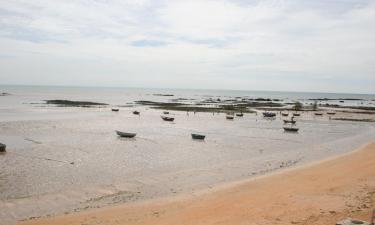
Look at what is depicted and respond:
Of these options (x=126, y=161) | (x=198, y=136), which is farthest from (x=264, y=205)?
(x=198, y=136)

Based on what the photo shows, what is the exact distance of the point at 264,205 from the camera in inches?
589

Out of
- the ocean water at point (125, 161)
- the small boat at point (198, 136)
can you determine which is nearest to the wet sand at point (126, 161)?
Result: the ocean water at point (125, 161)

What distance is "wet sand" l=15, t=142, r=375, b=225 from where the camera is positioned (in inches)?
519

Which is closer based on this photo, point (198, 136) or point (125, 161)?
point (125, 161)

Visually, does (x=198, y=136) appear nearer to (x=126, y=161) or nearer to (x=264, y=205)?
(x=126, y=161)

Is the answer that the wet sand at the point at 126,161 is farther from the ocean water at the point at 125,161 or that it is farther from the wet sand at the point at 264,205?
the wet sand at the point at 264,205

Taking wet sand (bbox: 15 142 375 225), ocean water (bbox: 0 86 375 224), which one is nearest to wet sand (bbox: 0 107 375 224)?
ocean water (bbox: 0 86 375 224)

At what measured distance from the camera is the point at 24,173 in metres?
21.2

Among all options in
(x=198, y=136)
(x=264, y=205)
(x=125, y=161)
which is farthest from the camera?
(x=198, y=136)

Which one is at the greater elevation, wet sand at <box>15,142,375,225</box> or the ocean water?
wet sand at <box>15,142,375,225</box>

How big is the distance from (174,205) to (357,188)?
821 cm

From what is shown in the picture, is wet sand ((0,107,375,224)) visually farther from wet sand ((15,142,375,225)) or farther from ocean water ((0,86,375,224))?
wet sand ((15,142,375,225))

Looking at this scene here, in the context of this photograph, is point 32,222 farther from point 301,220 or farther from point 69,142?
point 69,142

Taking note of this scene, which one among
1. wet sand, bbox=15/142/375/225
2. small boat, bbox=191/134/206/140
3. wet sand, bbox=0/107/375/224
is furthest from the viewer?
small boat, bbox=191/134/206/140
